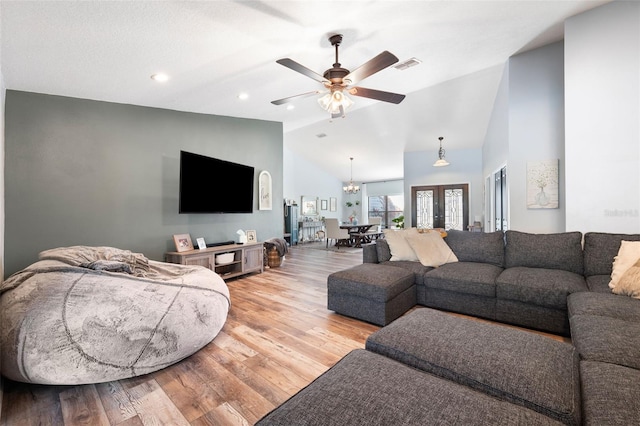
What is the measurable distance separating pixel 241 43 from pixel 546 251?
3652mm

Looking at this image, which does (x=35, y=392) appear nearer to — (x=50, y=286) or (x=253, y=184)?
(x=50, y=286)

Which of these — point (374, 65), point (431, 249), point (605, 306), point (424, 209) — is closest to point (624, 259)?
point (605, 306)

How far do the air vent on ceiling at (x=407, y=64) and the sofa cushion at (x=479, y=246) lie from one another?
88.1 inches

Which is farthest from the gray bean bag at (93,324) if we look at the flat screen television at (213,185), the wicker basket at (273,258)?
the wicker basket at (273,258)

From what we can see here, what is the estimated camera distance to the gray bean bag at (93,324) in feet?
5.32

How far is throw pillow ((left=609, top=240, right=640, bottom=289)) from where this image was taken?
2.14 metres

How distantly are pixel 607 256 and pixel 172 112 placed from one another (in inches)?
214

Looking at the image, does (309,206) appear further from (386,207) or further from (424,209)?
(424,209)

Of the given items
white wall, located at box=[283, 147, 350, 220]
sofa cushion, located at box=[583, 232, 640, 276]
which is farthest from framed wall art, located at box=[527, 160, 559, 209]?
white wall, located at box=[283, 147, 350, 220]

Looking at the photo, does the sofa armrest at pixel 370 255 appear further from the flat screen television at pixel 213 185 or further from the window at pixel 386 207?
the window at pixel 386 207

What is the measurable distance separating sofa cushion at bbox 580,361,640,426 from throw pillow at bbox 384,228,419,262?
2.23 meters

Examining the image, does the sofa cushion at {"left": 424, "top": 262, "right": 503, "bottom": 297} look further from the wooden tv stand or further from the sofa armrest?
the wooden tv stand

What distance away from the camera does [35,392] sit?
1.71 meters

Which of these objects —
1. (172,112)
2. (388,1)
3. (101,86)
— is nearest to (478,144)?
(388,1)
